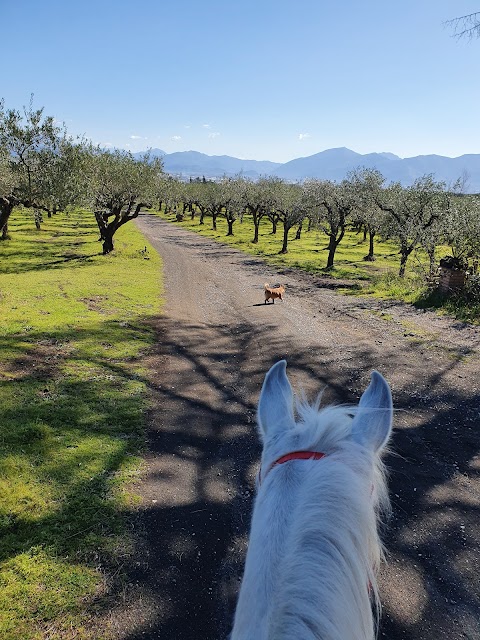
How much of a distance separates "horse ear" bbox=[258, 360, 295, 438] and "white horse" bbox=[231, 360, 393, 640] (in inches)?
3.8

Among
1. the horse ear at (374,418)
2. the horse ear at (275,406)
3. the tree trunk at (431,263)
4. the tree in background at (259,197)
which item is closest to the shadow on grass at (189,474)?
the horse ear at (374,418)

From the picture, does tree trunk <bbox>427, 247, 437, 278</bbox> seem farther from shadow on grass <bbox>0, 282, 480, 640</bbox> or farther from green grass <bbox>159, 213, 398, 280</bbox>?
shadow on grass <bbox>0, 282, 480, 640</bbox>

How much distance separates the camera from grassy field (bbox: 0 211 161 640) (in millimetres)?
3283

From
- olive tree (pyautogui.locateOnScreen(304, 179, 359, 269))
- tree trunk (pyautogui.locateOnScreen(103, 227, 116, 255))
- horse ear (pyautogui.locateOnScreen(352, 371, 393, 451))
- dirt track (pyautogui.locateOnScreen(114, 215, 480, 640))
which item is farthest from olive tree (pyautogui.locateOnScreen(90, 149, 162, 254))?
horse ear (pyautogui.locateOnScreen(352, 371, 393, 451))

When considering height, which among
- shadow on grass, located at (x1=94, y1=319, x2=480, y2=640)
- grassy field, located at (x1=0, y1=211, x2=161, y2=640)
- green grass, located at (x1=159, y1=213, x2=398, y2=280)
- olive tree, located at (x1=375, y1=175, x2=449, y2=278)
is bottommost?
shadow on grass, located at (x1=94, y1=319, x2=480, y2=640)

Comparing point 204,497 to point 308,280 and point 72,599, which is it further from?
point 308,280

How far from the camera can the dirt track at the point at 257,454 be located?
11.0 feet

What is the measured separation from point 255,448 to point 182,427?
49.0 inches

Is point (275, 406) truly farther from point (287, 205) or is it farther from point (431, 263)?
point (287, 205)

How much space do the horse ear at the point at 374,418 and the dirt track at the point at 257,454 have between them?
262 cm

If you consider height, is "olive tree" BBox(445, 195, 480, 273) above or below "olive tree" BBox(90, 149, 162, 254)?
below

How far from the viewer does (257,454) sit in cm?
553

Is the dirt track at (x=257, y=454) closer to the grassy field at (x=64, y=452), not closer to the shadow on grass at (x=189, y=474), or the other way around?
the shadow on grass at (x=189, y=474)

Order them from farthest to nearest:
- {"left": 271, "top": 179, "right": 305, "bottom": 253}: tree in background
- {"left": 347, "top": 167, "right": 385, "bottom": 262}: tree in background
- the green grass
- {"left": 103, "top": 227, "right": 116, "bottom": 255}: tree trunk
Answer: {"left": 271, "top": 179, "right": 305, "bottom": 253}: tree in background
{"left": 347, "top": 167, "right": 385, "bottom": 262}: tree in background
the green grass
{"left": 103, "top": 227, "right": 116, "bottom": 255}: tree trunk
